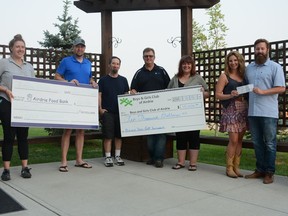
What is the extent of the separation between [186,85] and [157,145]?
3.52ft

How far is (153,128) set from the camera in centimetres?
492

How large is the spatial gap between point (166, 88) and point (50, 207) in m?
2.71

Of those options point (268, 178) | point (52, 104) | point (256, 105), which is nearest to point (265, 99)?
point (256, 105)

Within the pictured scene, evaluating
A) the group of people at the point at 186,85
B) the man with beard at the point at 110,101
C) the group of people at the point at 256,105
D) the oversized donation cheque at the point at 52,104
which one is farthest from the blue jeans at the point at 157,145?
the group of people at the point at 256,105

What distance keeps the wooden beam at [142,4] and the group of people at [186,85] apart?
1373mm

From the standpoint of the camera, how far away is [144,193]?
3561 millimetres

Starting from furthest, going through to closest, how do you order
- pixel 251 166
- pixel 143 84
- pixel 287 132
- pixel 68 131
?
pixel 287 132 < pixel 251 166 < pixel 143 84 < pixel 68 131

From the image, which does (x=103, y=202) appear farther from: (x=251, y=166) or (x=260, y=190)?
(x=251, y=166)

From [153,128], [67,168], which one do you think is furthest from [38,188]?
[153,128]

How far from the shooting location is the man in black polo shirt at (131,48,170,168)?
5012 mm

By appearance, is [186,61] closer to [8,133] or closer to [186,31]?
[186,31]

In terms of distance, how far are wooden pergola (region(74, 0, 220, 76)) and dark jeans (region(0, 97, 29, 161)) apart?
8.49ft

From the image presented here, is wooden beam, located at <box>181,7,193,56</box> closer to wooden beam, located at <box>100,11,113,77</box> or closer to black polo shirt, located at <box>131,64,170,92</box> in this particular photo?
black polo shirt, located at <box>131,64,170,92</box>

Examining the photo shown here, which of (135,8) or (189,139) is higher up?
(135,8)
